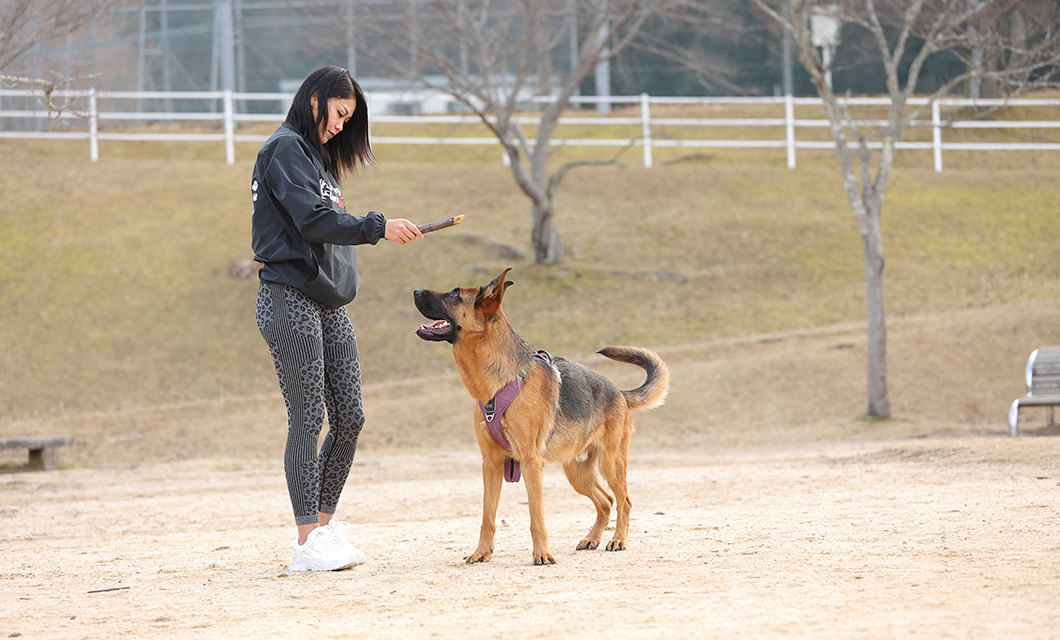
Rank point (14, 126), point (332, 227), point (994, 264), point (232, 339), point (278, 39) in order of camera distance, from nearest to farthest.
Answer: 1. point (332, 227)
2. point (232, 339)
3. point (994, 264)
4. point (14, 126)
5. point (278, 39)

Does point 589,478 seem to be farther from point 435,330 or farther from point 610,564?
point 435,330

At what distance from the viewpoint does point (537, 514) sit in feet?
16.5

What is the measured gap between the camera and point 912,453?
373 inches

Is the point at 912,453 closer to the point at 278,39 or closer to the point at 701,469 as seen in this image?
the point at 701,469

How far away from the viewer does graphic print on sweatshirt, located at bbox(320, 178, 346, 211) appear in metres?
4.91

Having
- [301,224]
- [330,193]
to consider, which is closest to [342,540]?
[301,224]

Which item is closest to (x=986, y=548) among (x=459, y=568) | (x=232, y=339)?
(x=459, y=568)

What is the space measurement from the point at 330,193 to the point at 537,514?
1919mm

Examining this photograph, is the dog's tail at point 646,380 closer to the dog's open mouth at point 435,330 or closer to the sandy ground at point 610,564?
the sandy ground at point 610,564

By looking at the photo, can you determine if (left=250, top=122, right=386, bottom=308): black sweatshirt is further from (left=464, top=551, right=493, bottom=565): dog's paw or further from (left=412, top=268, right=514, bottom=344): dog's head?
(left=464, top=551, right=493, bottom=565): dog's paw

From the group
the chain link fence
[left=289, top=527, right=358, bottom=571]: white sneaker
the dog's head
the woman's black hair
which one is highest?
the chain link fence

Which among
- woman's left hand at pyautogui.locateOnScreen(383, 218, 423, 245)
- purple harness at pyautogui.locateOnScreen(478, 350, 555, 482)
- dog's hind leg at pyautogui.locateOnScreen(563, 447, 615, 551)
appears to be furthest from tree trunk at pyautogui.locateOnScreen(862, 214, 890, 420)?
woman's left hand at pyautogui.locateOnScreen(383, 218, 423, 245)

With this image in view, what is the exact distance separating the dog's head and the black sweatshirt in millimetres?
420

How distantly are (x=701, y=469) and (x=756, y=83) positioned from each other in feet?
79.2
